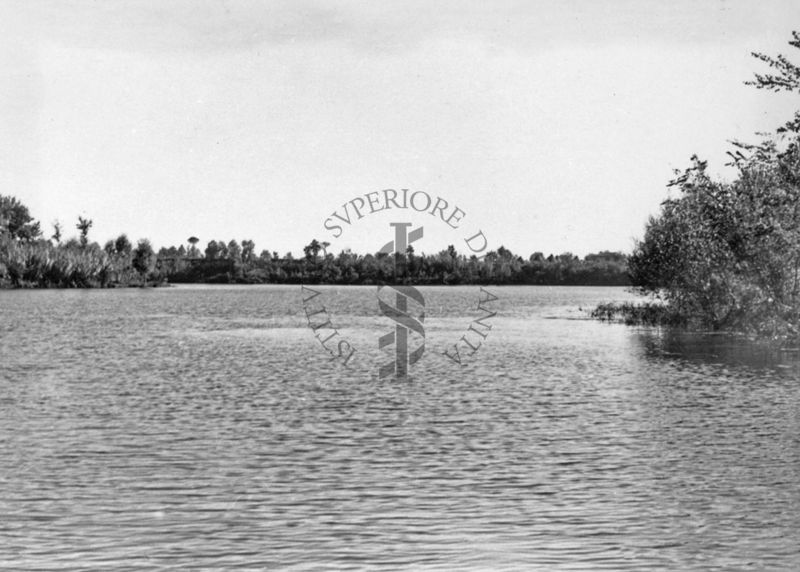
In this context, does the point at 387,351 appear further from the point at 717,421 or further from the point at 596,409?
the point at 717,421

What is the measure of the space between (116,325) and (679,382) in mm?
44526

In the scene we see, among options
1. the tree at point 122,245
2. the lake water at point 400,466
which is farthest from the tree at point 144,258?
the lake water at point 400,466

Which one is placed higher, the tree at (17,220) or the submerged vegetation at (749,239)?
the tree at (17,220)

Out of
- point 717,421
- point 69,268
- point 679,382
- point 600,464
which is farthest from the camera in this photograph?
point 69,268

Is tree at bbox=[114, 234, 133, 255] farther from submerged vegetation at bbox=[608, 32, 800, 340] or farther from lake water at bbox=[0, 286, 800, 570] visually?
lake water at bbox=[0, 286, 800, 570]

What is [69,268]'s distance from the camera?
162000mm

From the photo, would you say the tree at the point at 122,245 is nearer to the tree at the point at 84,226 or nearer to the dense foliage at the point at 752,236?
the tree at the point at 84,226

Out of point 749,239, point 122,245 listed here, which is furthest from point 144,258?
point 749,239

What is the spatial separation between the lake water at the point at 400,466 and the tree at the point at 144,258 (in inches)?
5704

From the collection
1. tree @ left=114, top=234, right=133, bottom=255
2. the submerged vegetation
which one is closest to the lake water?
the submerged vegetation

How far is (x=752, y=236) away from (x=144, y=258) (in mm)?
153511

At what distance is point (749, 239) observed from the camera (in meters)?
42.0

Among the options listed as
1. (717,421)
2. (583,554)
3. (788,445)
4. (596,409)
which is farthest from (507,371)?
(583,554)

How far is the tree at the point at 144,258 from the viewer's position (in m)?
180
